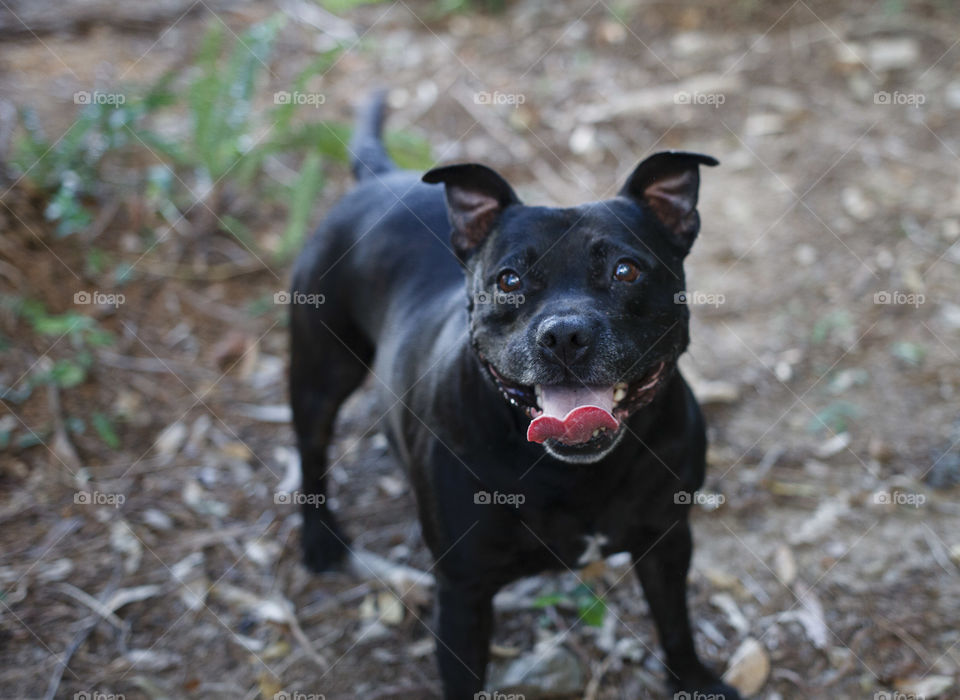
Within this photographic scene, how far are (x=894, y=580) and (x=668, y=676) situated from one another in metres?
1.05

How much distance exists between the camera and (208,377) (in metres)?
4.93

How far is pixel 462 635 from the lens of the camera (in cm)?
289

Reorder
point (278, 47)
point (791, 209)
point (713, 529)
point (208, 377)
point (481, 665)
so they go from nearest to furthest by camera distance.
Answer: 1. point (481, 665)
2. point (713, 529)
3. point (208, 377)
4. point (791, 209)
5. point (278, 47)

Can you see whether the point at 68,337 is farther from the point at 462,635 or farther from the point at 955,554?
the point at 955,554

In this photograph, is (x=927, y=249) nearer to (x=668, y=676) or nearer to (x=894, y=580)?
(x=894, y=580)

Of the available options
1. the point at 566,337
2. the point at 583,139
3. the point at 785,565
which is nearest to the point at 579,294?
the point at 566,337

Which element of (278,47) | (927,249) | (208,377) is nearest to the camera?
(208,377)

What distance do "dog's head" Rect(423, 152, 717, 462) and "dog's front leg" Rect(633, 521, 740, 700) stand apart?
0.58 m

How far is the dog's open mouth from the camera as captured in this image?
248 cm

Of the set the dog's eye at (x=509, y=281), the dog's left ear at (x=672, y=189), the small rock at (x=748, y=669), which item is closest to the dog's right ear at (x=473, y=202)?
the dog's eye at (x=509, y=281)

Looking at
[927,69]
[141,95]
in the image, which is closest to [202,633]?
[141,95]

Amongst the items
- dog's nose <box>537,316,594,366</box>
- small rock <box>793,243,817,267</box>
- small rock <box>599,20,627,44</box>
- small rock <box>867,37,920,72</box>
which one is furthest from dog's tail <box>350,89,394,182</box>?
small rock <box>867,37,920,72</box>

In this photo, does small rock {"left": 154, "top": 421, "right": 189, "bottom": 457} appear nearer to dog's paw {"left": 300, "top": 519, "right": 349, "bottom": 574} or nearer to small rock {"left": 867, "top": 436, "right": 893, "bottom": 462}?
dog's paw {"left": 300, "top": 519, "right": 349, "bottom": 574}

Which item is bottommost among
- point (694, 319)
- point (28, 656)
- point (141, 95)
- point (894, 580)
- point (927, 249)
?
point (28, 656)
